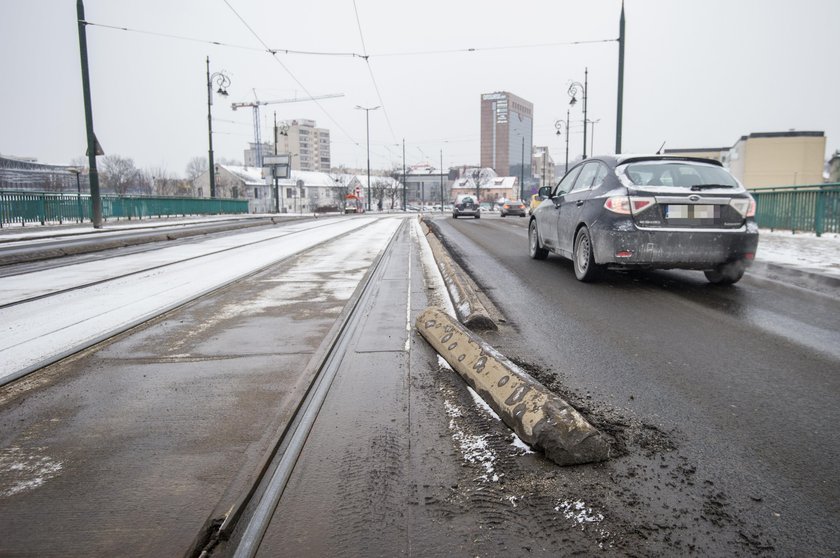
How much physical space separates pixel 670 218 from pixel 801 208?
10.5 m

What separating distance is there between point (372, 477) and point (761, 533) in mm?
1427

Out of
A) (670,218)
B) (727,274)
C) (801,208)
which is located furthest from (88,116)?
(801,208)

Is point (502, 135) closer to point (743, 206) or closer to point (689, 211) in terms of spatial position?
point (743, 206)

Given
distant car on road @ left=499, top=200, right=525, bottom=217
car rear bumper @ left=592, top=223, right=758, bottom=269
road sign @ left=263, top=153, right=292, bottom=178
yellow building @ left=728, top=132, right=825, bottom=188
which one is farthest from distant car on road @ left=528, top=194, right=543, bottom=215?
road sign @ left=263, top=153, right=292, bottom=178

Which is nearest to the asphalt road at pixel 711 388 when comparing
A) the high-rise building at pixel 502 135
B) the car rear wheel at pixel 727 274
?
the car rear wheel at pixel 727 274

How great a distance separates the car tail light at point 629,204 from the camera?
621 cm

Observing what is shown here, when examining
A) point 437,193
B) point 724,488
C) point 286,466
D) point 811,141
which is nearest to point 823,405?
point 724,488

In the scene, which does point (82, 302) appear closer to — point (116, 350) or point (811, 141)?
point (116, 350)

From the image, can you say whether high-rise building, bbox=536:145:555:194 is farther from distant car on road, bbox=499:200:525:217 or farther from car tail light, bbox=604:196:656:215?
car tail light, bbox=604:196:656:215

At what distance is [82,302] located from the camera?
6309 mm

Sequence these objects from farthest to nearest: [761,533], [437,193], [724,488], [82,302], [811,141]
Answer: [437,193], [811,141], [82,302], [724,488], [761,533]

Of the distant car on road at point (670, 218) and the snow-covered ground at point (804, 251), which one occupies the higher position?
the distant car on road at point (670, 218)

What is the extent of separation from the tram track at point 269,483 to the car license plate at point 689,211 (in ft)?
13.3

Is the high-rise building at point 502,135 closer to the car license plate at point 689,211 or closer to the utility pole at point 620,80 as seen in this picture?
the utility pole at point 620,80
